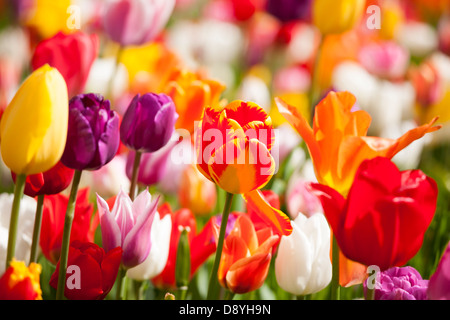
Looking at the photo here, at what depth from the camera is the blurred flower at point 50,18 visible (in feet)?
3.65

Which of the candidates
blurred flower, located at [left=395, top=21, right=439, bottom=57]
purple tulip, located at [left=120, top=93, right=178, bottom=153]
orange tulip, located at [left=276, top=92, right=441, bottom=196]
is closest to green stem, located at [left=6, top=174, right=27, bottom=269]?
purple tulip, located at [left=120, top=93, right=178, bottom=153]

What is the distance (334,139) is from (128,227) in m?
0.18

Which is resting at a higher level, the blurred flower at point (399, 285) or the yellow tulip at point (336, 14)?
the yellow tulip at point (336, 14)

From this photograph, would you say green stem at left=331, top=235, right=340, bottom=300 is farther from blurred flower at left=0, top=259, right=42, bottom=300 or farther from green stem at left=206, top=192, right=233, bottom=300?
blurred flower at left=0, top=259, right=42, bottom=300

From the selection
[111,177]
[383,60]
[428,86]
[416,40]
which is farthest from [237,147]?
[416,40]

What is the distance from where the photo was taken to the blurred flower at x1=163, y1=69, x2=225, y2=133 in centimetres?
67

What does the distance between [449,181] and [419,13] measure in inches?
56.9

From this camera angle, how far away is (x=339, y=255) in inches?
22.5

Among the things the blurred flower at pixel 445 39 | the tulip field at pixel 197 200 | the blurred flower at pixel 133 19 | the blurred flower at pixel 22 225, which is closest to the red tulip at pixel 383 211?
the tulip field at pixel 197 200

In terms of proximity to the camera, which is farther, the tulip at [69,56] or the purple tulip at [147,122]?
the tulip at [69,56]

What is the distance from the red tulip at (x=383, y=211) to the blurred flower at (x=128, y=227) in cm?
14

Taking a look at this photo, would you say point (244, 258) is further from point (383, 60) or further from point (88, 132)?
point (383, 60)

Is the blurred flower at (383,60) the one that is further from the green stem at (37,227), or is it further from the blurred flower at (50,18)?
the green stem at (37,227)
